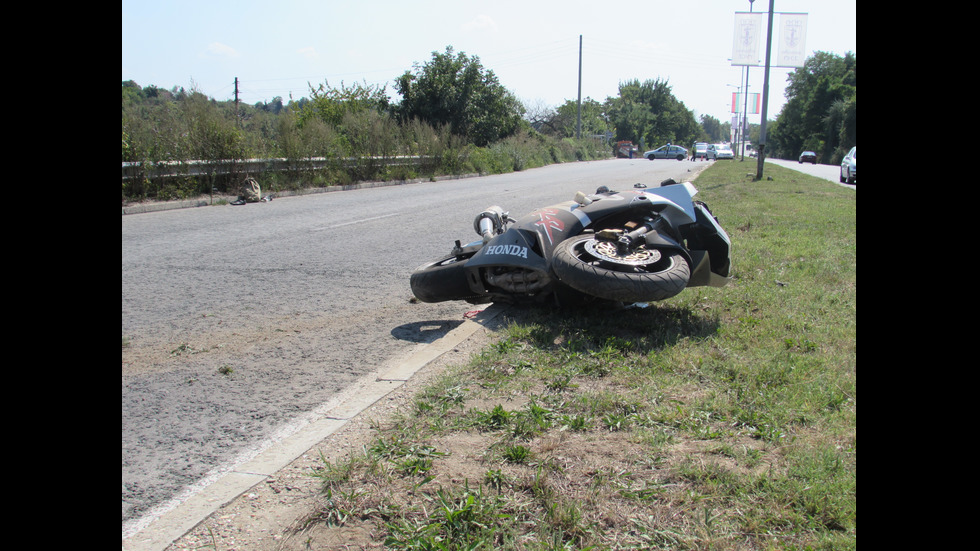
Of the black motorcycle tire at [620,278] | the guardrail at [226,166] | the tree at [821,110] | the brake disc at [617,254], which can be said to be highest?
the tree at [821,110]

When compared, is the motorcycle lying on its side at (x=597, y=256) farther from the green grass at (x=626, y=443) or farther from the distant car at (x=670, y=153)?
the distant car at (x=670, y=153)

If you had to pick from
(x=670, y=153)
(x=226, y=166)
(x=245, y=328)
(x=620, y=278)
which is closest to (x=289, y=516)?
(x=620, y=278)

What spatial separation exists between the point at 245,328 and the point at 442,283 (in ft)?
5.06

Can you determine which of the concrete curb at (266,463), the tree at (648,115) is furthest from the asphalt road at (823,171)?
the tree at (648,115)

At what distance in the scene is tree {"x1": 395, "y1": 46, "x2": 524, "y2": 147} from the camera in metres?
37.5

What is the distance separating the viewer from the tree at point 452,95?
3750 centimetres

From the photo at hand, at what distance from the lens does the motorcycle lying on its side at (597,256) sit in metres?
4.20

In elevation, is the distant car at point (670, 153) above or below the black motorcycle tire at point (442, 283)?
above

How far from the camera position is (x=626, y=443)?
8.98 feet

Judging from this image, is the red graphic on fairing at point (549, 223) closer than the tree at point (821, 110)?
Yes

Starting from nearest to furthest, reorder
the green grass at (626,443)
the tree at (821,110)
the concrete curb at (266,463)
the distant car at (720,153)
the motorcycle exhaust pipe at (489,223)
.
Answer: the green grass at (626,443) → the concrete curb at (266,463) → the motorcycle exhaust pipe at (489,223) → the distant car at (720,153) → the tree at (821,110)

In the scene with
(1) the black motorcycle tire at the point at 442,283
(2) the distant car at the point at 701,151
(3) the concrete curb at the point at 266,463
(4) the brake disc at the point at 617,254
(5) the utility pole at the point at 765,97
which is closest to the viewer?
(3) the concrete curb at the point at 266,463
